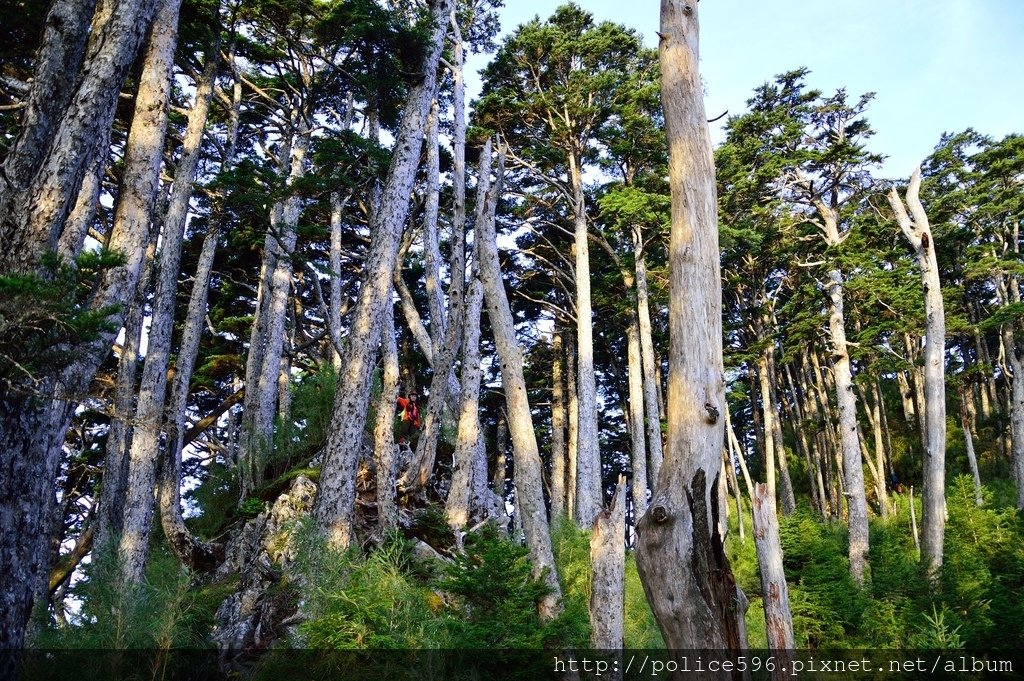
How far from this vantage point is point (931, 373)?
13.2 metres

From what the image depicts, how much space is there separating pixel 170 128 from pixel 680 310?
1430cm

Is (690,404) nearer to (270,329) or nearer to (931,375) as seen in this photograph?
(931,375)

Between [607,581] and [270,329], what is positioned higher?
[270,329]

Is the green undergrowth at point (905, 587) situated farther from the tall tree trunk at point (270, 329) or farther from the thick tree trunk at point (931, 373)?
the tall tree trunk at point (270, 329)

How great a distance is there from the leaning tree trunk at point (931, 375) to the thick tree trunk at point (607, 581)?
7.80m

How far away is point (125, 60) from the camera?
278 inches

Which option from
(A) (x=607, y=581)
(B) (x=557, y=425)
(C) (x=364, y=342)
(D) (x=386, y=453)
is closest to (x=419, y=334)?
(D) (x=386, y=453)

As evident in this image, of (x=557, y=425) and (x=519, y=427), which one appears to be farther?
(x=557, y=425)

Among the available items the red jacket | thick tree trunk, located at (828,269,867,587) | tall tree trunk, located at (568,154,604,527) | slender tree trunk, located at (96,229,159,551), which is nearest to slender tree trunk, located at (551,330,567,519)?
tall tree trunk, located at (568,154,604,527)

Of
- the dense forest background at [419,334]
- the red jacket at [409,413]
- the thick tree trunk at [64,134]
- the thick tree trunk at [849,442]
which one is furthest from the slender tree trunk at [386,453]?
the thick tree trunk at [849,442]

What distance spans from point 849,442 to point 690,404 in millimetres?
12891

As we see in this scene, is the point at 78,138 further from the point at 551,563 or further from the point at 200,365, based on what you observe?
the point at 200,365

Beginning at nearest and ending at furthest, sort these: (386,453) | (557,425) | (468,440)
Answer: (386,453) < (468,440) < (557,425)

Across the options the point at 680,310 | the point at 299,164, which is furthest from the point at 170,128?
the point at 680,310
